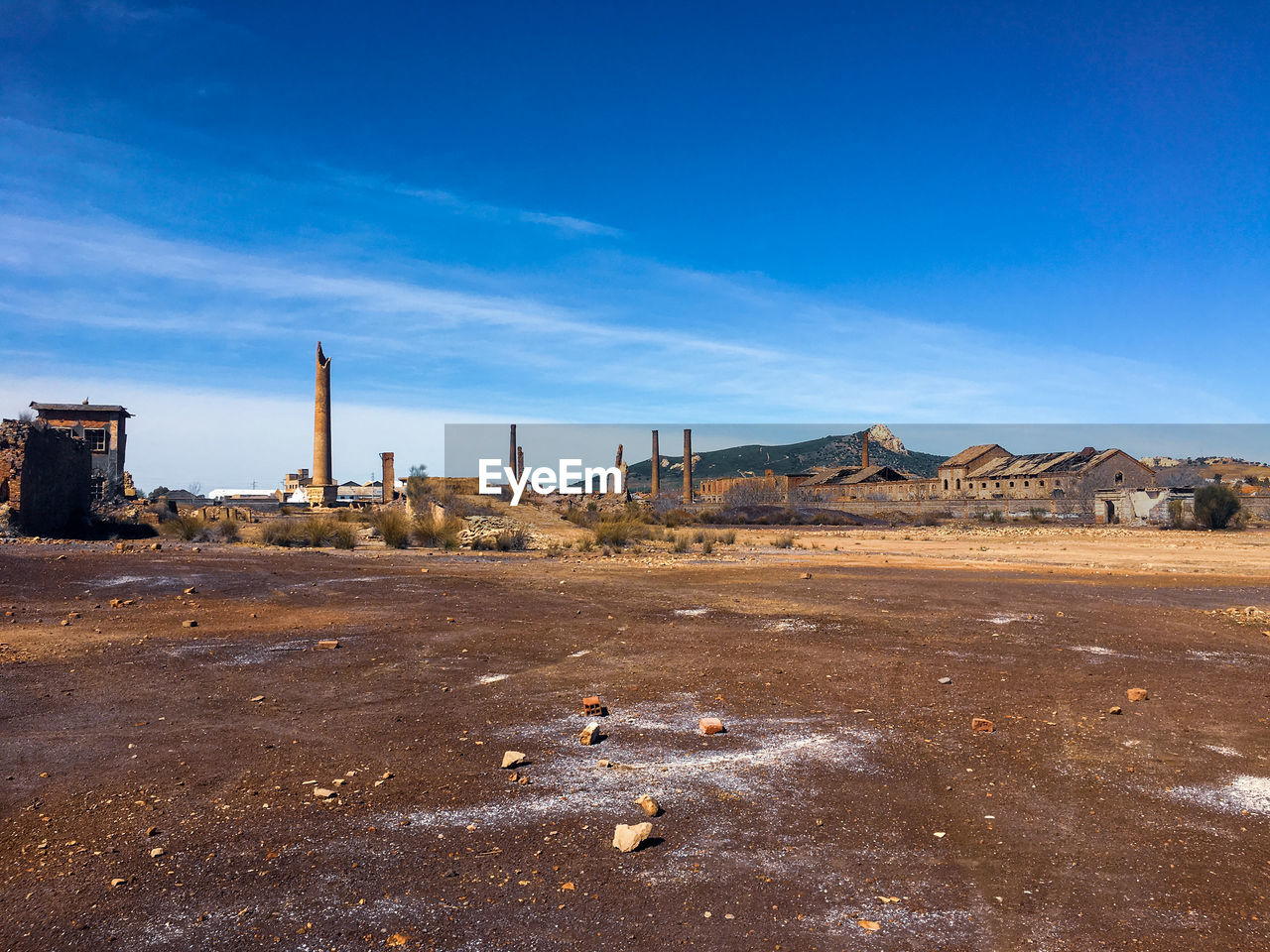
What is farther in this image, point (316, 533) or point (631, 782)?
point (316, 533)

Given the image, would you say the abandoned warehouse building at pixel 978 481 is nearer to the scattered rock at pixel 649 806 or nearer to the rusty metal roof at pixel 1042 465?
the rusty metal roof at pixel 1042 465

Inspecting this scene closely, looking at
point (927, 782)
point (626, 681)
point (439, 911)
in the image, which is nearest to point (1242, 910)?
point (927, 782)

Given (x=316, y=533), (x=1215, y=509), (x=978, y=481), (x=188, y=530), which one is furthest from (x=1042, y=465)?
(x=188, y=530)

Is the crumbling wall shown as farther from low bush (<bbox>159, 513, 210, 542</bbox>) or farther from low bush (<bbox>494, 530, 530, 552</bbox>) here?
low bush (<bbox>494, 530, 530, 552</bbox>)

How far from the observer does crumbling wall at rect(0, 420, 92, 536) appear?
80.6 ft

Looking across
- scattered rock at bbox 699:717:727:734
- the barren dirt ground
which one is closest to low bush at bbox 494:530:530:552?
the barren dirt ground

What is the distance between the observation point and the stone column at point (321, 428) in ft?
172

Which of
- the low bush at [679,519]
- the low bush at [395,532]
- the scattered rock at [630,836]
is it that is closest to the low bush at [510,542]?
the low bush at [395,532]

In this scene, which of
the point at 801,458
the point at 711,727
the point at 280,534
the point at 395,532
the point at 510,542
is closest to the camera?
the point at 711,727

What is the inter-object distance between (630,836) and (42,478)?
95.8ft

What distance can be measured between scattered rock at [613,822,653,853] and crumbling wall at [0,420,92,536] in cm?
2719

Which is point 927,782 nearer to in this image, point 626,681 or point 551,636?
point 626,681

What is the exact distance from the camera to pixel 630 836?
165 inches

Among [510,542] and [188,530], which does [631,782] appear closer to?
[510,542]
